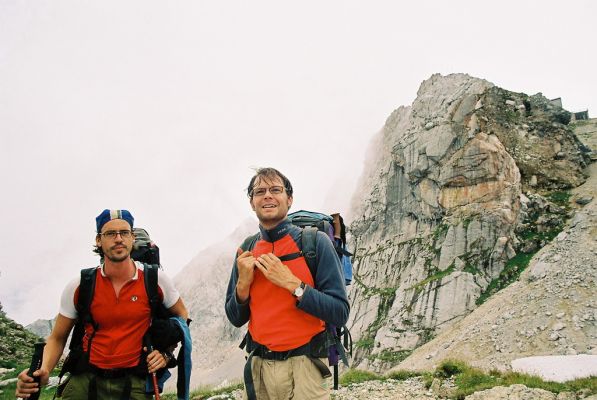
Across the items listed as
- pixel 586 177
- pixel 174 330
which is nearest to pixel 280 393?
pixel 174 330

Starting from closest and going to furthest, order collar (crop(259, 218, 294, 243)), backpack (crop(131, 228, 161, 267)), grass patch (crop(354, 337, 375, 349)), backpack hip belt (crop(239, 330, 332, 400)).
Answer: backpack hip belt (crop(239, 330, 332, 400)), collar (crop(259, 218, 294, 243)), backpack (crop(131, 228, 161, 267)), grass patch (crop(354, 337, 375, 349))

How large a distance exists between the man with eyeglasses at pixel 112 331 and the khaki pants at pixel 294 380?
4.15 feet

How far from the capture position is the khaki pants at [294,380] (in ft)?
12.1

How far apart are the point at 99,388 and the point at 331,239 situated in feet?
10.3

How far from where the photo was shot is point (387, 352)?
35656mm

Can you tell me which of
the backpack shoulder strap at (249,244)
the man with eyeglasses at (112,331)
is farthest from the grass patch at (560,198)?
the man with eyeglasses at (112,331)

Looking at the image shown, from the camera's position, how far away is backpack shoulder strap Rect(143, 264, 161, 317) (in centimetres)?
434

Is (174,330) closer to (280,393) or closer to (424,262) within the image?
(280,393)

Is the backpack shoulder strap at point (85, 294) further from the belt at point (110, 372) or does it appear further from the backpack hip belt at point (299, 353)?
the backpack hip belt at point (299, 353)

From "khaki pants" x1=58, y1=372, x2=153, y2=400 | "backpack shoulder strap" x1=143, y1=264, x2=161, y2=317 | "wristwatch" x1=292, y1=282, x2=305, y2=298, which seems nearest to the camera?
"wristwatch" x1=292, y1=282, x2=305, y2=298

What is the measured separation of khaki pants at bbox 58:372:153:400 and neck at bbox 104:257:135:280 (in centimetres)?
106

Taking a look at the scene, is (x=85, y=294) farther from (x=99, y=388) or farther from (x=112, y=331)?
(x=99, y=388)

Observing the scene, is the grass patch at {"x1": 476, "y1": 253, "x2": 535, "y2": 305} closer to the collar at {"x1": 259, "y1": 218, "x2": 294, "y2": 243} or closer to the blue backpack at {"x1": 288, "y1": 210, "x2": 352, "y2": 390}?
the blue backpack at {"x1": 288, "y1": 210, "x2": 352, "y2": 390}

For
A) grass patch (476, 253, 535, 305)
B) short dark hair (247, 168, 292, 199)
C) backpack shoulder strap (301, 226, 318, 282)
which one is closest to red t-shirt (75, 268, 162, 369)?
short dark hair (247, 168, 292, 199)
